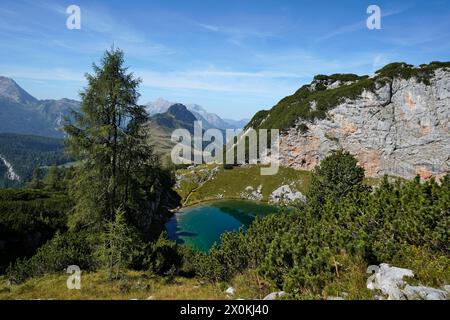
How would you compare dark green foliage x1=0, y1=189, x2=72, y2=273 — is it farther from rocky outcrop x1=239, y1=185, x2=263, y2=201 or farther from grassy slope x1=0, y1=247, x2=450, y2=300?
rocky outcrop x1=239, y1=185, x2=263, y2=201

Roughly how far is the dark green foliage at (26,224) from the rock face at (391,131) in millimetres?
105699

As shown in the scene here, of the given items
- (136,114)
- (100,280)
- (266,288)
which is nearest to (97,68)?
(136,114)

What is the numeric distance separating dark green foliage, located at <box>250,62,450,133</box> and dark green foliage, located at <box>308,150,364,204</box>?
9456 centimetres

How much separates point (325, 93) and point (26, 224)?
5312 inches

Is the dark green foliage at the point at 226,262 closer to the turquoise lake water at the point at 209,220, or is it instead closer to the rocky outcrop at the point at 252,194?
the turquoise lake water at the point at 209,220

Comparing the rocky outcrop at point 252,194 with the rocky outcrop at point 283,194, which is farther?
the rocky outcrop at point 252,194

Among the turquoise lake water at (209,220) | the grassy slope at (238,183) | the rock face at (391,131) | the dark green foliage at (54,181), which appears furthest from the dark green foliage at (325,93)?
the dark green foliage at (54,181)

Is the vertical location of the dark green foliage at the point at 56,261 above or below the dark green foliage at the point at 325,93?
below

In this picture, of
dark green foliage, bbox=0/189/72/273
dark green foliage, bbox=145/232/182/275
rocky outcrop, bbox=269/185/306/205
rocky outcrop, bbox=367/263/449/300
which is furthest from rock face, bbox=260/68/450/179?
rocky outcrop, bbox=367/263/449/300

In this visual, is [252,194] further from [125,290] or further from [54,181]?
[125,290]

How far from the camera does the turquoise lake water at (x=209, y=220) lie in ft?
256

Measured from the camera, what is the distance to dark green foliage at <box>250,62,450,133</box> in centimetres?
12144

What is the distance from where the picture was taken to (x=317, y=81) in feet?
557
